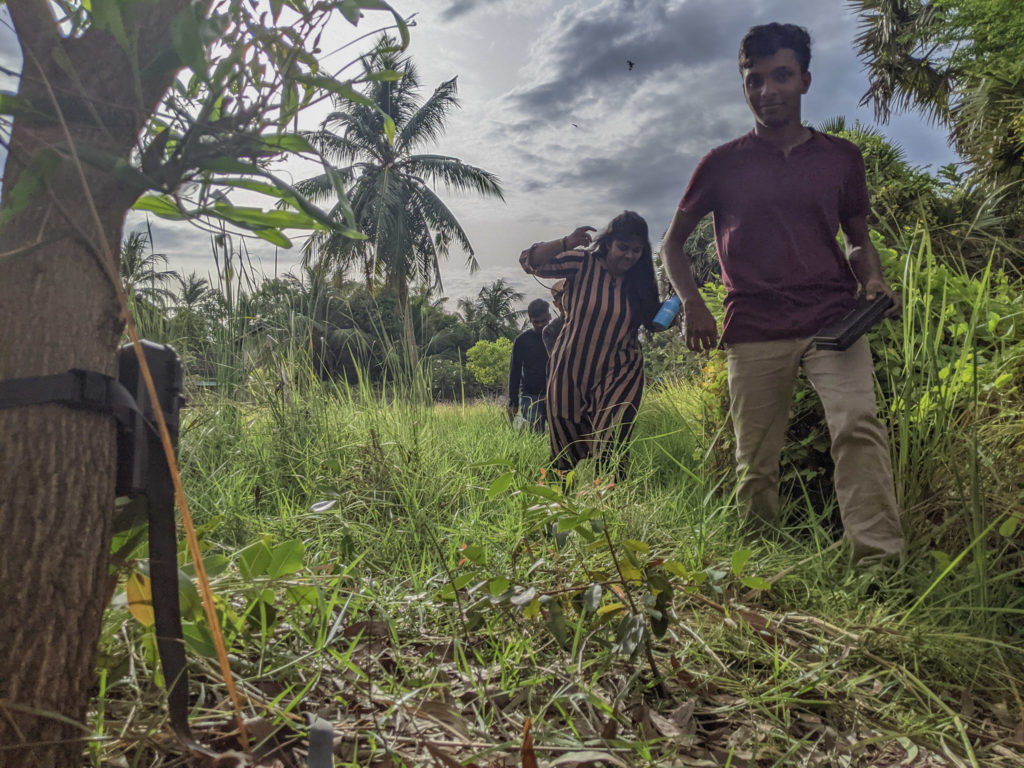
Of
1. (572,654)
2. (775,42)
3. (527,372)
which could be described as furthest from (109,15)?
A: (527,372)

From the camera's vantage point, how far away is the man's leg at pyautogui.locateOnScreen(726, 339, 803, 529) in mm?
2621

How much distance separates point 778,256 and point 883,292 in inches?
15.6

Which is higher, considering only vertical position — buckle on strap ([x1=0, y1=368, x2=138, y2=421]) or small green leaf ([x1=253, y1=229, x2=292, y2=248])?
small green leaf ([x1=253, y1=229, x2=292, y2=248])

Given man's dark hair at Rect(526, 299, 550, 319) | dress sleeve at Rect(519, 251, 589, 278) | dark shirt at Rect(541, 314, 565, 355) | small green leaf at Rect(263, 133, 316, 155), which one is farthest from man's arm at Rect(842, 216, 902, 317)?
man's dark hair at Rect(526, 299, 550, 319)

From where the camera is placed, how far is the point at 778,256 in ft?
8.39

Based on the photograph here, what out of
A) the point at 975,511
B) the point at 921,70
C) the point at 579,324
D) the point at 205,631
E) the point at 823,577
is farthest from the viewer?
the point at 921,70

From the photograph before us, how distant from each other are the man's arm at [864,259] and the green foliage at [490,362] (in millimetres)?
16419

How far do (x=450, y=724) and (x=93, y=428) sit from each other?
2.50ft

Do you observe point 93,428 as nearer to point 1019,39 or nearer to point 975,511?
point 975,511

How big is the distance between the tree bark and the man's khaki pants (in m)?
2.21

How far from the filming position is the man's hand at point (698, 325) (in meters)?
2.78

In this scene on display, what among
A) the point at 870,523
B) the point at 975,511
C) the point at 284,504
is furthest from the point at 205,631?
the point at 870,523

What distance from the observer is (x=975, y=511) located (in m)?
1.75

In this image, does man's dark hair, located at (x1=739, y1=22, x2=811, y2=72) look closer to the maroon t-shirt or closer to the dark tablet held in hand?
the maroon t-shirt
